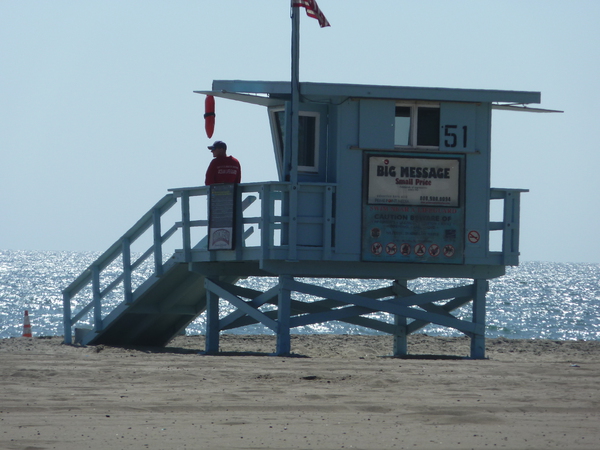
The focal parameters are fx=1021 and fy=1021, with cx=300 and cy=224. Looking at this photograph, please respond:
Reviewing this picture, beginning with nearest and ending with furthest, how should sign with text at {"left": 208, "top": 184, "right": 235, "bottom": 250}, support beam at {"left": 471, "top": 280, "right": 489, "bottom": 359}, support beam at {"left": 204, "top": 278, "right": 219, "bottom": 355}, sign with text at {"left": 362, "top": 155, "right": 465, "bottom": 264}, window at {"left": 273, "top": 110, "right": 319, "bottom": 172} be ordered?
sign with text at {"left": 362, "top": 155, "right": 465, "bottom": 264}
sign with text at {"left": 208, "top": 184, "right": 235, "bottom": 250}
window at {"left": 273, "top": 110, "right": 319, "bottom": 172}
support beam at {"left": 471, "top": 280, "right": 489, "bottom": 359}
support beam at {"left": 204, "top": 278, "right": 219, "bottom": 355}

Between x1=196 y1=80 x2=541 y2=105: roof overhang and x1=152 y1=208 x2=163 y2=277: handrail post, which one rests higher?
x1=196 y1=80 x2=541 y2=105: roof overhang

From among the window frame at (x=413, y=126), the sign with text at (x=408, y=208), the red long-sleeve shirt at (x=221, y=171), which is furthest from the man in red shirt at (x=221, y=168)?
the window frame at (x=413, y=126)

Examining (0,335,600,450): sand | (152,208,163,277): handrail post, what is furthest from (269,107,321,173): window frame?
(0,335,600,450): sand

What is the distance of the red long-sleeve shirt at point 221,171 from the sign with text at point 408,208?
2125mm

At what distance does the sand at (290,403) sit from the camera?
25.9 ft

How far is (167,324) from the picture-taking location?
18.0m

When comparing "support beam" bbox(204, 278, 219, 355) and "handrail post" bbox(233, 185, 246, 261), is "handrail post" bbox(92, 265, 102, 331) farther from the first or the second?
"handrail post" bbox(233, 185, 246, 261)

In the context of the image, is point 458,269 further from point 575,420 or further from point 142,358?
point 575,420

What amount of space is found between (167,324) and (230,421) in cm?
969

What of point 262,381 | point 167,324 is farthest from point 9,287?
point 262,381

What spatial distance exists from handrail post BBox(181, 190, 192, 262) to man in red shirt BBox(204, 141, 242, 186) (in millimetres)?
529

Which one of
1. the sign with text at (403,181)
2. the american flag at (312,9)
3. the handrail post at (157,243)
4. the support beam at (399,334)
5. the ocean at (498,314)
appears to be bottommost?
the ocean at (498,314)

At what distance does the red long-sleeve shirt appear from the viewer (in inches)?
600

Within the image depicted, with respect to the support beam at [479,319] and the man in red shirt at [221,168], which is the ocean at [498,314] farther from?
the man in red shirt at [221,168]
